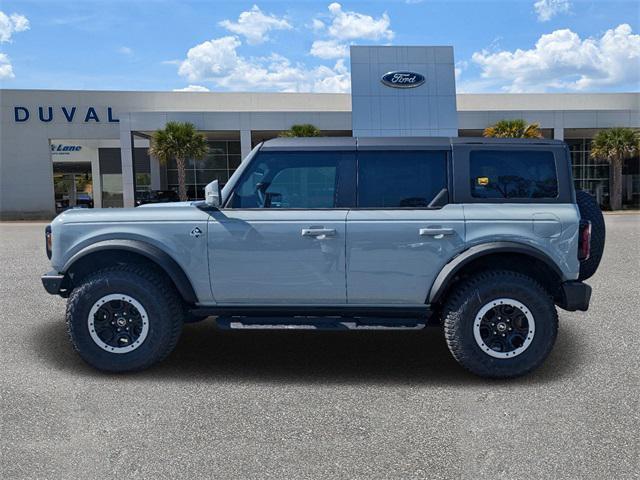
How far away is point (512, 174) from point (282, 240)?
6.60 ft

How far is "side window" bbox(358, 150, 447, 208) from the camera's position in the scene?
436 centimetres

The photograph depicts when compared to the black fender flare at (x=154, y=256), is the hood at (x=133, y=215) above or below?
above

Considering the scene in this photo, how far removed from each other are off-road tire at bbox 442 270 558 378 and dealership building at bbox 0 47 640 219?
23258 mm

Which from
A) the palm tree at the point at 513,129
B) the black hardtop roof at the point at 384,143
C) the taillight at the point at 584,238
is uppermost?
the palm tree at the point at 513,129

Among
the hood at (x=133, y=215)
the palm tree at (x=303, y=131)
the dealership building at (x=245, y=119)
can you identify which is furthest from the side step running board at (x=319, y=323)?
the palm tree at (x=303, y=131)

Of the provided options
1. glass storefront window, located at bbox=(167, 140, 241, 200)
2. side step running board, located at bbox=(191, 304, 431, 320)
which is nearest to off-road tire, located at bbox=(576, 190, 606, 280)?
side step running board, located at bbox=(191, 304, 431, 320)

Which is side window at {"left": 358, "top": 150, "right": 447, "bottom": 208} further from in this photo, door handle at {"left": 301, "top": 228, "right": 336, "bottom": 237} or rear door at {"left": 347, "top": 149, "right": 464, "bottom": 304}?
door handle at {"left": 301, "top": 228, "right": 336, "bottom": 237}

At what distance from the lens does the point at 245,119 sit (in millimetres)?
28484

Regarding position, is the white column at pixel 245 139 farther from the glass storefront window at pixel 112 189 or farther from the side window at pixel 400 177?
the side window at pixel 400 177

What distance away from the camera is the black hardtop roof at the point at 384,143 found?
4.42m

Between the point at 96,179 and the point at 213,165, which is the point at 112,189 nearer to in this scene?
the point at 96,179

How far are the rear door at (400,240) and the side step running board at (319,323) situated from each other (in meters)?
0.16

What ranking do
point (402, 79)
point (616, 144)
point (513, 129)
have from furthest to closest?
point (616, 144)
point (513, 129)
point (402, 79)

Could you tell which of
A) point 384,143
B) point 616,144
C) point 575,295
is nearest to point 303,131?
point 616,144
